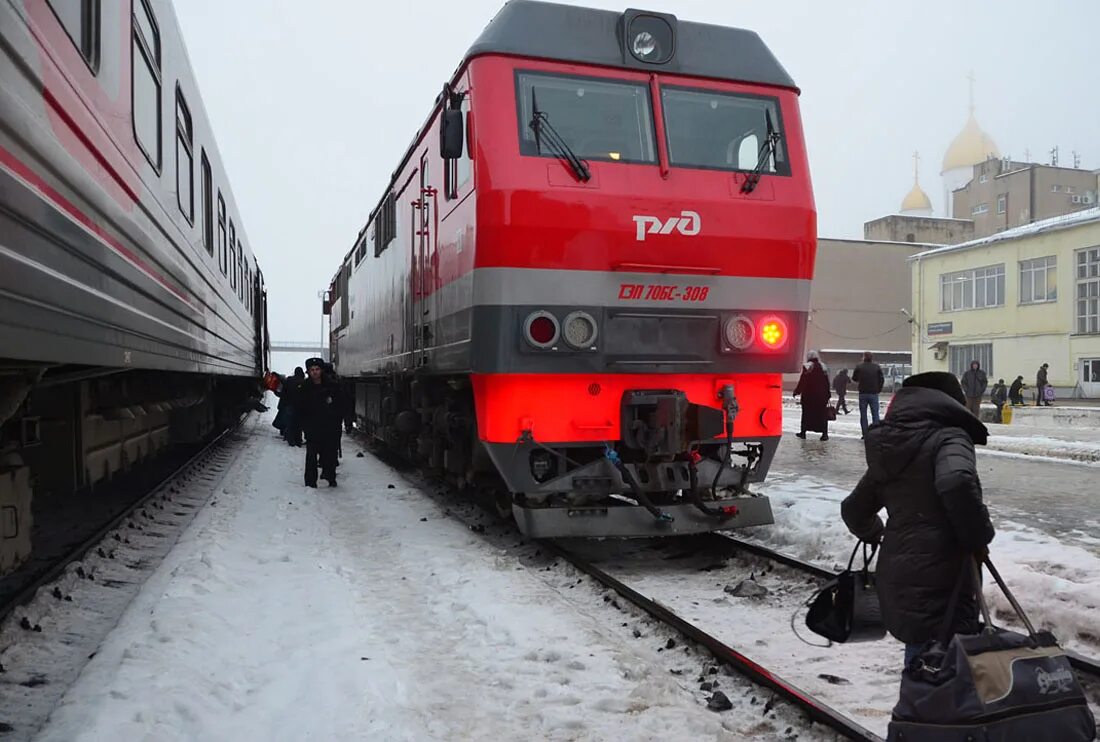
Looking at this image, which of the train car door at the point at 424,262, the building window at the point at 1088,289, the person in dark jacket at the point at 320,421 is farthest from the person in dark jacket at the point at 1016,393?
the train car door at the point at 424,262

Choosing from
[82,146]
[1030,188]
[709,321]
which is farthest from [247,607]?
[1030,188]

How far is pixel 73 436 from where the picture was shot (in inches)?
216

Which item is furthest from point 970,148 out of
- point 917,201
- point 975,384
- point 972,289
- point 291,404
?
point 291,404

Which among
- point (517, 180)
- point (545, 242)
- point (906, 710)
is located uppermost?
point (517, 180)

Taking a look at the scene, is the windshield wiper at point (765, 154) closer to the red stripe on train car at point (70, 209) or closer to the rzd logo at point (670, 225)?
the rzd logo at point (670, 225)

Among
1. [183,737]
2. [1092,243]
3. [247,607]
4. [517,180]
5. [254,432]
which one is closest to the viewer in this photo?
[183,737]

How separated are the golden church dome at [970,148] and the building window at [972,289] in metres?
36.4

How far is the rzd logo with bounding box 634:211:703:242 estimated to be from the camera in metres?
5.80

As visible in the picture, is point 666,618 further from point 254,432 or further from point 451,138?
point 254,432

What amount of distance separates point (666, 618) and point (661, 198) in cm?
277

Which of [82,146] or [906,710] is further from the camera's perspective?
[82,146]

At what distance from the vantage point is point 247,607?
4875mm

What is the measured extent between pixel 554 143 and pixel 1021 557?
398cm

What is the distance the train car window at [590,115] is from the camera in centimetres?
579
